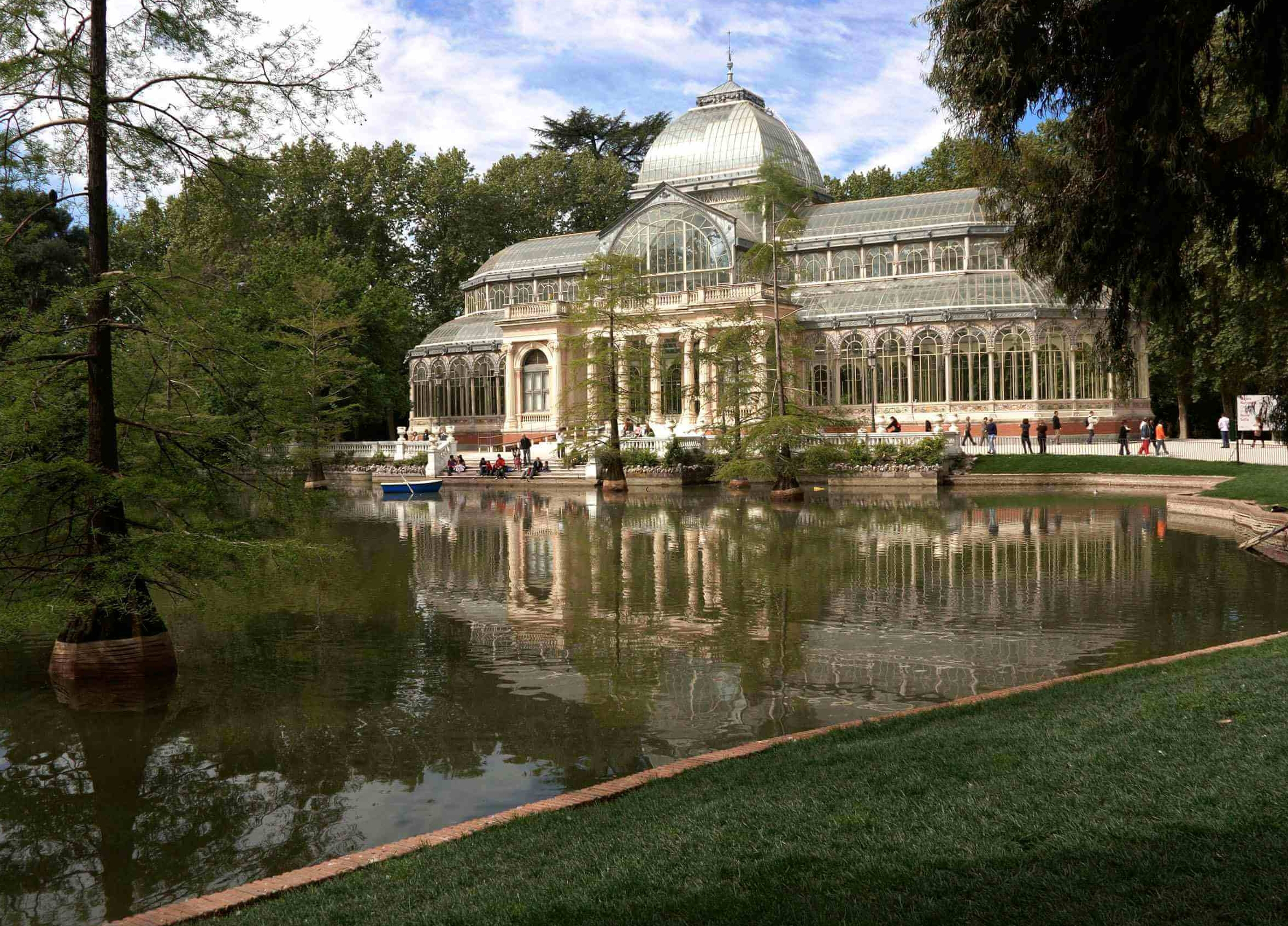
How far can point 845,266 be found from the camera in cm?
5588

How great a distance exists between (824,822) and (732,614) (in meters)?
8.68

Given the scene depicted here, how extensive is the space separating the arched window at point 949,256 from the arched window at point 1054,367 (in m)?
6.36

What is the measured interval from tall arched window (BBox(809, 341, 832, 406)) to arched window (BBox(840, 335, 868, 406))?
585mm

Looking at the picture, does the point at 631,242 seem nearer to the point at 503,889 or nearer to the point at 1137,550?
the point at 1137,550

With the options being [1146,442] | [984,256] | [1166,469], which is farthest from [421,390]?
[1166,469]

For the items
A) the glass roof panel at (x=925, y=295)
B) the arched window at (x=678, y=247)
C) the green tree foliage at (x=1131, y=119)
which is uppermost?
the arched window at (x=678, y=247)

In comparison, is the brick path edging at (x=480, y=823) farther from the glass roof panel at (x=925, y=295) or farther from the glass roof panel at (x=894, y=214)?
the glass roof panel at (x=894, y=214)

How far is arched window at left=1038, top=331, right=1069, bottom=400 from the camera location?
48.2 meters

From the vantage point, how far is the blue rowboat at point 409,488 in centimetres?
4272

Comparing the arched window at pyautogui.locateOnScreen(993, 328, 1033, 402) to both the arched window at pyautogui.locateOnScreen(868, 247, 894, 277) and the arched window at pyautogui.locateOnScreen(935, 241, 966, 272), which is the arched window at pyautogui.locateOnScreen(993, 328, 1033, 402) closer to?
the arched window at pyautogui.locateOnScreen(935, 241, 966, 272)

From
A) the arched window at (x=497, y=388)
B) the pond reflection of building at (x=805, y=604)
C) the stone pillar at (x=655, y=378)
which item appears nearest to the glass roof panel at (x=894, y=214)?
the stone pillar at (x=655, y=378)

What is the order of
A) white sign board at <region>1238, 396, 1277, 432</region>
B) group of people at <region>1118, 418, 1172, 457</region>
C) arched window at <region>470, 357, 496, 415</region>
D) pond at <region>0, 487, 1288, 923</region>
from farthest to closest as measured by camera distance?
1. arched window at <region>470, 357, 496, 415</region>
2. group of people at <region>1118, 418, 1172, 457</region>
3. white sign board at <region>1238, 396, 1277, 432</region>
4. pond at <region>0, 487, 1288, 923</region>

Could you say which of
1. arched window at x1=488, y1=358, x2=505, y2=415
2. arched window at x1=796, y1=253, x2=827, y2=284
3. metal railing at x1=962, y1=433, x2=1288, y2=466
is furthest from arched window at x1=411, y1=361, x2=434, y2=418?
metal railing at x1=962, y1=433, x2=1288, y2=466

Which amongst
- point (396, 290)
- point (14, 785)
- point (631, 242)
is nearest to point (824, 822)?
point (14, 785)
